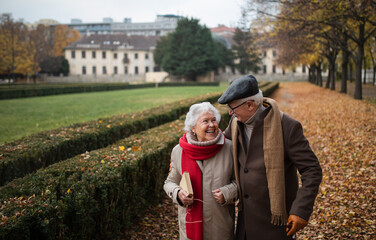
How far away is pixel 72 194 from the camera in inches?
128

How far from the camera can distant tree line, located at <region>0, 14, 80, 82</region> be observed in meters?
47.2

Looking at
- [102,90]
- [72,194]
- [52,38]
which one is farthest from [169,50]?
[72,194]

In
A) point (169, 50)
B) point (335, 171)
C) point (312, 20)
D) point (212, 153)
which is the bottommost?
point (335, 171)

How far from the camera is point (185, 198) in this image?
2562mm

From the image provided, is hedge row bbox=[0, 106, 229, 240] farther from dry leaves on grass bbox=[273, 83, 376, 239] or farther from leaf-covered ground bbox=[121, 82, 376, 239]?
dry leaves on grass bbox=[273, 83, 376, 239]

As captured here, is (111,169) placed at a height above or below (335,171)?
above

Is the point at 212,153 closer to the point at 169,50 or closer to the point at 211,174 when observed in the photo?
the point at 211,174

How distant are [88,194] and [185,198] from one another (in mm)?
1271

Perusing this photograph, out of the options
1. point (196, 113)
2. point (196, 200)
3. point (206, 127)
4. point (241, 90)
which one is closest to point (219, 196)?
point (196, 200)

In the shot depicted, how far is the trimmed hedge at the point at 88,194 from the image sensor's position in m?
2.70

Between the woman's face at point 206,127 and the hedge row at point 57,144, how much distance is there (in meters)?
3.68

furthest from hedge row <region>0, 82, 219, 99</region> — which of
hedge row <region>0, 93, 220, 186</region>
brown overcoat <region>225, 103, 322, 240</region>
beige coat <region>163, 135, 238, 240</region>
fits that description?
brown overcoat <region>225, 103, 322, 240</region>

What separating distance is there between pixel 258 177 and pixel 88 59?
78793mm

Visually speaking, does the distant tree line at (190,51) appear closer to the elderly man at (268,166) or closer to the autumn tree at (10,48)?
the autumn tree at (10,48)
